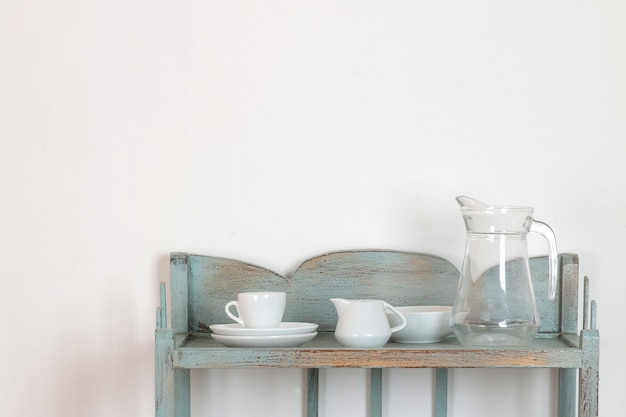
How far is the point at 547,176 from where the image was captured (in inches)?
55.3

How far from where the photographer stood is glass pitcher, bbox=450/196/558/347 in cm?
122

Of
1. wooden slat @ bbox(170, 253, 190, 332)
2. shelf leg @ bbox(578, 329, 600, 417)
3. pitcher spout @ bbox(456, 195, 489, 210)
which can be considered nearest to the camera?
shelf leg @ bbox(578, 329, 600, 417)

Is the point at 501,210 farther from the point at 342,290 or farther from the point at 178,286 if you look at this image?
the point at 178,286

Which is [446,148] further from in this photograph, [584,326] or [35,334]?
[35,334]

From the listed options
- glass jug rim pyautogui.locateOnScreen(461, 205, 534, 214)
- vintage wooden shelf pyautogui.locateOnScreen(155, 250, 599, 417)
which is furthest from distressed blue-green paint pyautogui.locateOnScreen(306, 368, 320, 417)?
glass jug rim pyautogui.locateOnScreen(461, 205, 534, 214)

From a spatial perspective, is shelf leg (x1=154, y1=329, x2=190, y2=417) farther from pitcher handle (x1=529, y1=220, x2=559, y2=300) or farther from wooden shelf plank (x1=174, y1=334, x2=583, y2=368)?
pitcher handle (x1=529, y1=220, x2=559, y2=300)

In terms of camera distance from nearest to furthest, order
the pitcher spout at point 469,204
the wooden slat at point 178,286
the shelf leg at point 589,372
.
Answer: the shelf leg at point 589,372
the pitcher spout at point 469,204
the wooden slat at point 178,286

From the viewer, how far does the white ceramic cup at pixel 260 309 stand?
4.09 ft

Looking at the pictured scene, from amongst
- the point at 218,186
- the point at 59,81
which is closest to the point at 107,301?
the point at 218,186

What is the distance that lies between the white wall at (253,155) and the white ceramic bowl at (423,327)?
0.47 ft

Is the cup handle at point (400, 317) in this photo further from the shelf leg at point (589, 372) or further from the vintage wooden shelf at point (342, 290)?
A: the shelf leg at point (589, 372)

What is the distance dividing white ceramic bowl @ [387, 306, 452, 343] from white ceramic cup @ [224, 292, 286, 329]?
0.52 ft

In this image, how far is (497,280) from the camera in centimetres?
123

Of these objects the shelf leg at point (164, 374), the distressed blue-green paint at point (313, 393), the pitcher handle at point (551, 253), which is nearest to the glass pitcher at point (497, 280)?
the pitcher handle at point (551, 253)
